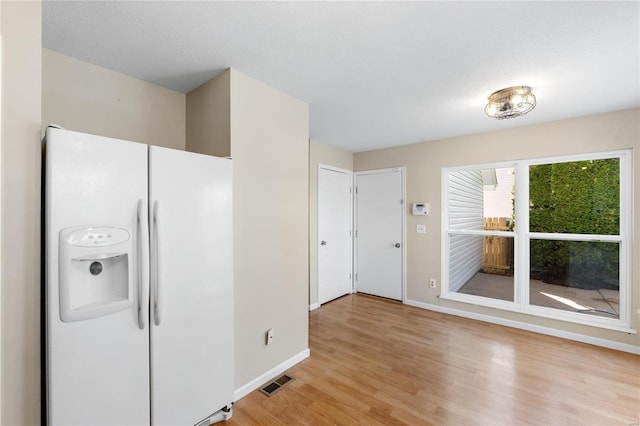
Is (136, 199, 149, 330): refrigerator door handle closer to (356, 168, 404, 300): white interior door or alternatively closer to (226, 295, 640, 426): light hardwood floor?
(226, 295, 640, 426): light hardwood floor

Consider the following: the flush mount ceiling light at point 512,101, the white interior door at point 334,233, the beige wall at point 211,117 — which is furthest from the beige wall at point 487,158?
the beige wall at point 211,117

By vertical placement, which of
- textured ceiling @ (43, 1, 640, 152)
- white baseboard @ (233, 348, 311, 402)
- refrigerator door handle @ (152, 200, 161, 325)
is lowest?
white baseboard @ (233, 348, 311, 402)

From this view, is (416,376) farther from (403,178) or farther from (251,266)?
(403,178)

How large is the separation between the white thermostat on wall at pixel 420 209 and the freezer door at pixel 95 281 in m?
3.50

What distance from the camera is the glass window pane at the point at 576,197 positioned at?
2881 mm

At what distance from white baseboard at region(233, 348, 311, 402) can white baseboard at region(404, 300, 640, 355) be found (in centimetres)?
210

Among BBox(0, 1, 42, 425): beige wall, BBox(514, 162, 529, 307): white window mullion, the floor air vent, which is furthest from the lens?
BBox(514, 162, 529, 307): white window mullion

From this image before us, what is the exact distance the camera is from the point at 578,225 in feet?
10.00

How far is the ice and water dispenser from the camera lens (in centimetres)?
122

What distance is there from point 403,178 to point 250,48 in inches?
120

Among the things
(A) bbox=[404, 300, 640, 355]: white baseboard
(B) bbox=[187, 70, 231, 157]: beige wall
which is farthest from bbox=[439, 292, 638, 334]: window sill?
(B) bbox=[187, 70, 231, 157]: beige wall

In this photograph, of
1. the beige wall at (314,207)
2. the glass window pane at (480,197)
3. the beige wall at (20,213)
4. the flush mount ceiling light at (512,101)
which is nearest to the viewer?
the beige wall at (20,213)

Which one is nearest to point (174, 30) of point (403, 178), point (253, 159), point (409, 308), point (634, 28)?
point (253, 159)

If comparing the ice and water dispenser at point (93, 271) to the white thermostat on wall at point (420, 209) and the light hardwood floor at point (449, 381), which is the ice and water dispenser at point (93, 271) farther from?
the white thermostat on wall at point (420, 209)
